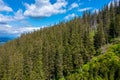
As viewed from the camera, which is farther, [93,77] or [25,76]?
[25,76]

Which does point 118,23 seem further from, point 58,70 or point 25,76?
point 25,76

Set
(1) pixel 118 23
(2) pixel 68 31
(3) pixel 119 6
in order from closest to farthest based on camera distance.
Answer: (1) pixel 118 23
(2) pixel 68 31
(3) pixel 119 6

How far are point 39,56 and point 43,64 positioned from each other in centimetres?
504

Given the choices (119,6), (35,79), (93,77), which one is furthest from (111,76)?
(119,6)

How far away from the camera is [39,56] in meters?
108

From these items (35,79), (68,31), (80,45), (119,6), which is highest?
(119,6)

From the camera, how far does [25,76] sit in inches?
3794

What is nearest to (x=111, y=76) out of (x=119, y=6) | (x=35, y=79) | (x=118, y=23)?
(x=35, y=79)

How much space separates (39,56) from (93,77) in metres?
61.4

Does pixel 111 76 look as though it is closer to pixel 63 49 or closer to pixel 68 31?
pixel 63 49

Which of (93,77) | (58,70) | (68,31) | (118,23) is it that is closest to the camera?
(93,77)

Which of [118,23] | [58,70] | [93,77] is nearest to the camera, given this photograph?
[93,77]

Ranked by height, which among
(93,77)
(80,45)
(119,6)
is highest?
(119,6)

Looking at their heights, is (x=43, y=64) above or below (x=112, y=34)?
below
